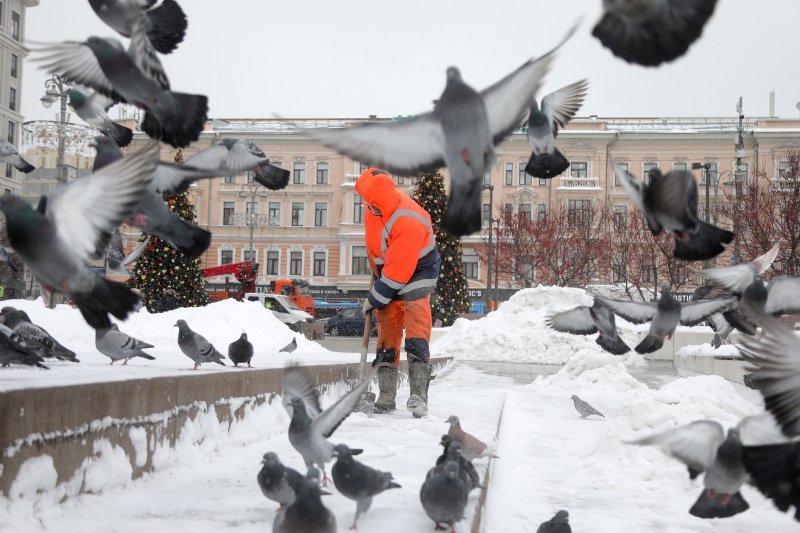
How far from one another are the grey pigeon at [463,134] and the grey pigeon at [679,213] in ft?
0.95

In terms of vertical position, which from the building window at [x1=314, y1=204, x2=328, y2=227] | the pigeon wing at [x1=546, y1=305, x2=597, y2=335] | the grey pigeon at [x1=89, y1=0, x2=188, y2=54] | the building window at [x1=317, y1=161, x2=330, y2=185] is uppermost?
the building window at [x1=317, y1=161, x2=330, y2=185]

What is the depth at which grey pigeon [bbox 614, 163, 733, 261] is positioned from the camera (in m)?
1.31

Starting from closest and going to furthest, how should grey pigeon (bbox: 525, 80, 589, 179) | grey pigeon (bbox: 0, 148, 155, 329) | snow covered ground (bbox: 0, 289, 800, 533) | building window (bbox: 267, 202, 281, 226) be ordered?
1. grey pigeon (bbox: 0, 148, 155, 329)
2. grey pigeon (bbox: 525, 80, 589, 179)
3. snow covered ground (bbox: 0, 289, 800, 533)
4. building window (bbox: 267, 202, 281, 226)

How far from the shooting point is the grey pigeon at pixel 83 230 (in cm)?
130

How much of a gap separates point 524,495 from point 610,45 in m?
4.52

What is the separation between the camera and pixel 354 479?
3057 mm

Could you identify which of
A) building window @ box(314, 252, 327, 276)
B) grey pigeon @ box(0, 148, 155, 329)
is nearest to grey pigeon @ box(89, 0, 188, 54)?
grey pigeon @ box(0, 148, 155, 329)

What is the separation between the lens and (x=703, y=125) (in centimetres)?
289

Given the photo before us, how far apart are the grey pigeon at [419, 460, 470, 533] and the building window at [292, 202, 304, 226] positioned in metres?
56.4

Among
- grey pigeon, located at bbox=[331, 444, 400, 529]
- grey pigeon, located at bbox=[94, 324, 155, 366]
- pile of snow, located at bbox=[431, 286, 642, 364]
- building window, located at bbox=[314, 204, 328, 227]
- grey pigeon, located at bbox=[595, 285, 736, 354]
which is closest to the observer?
grey pigeon, located at bbox=[595, 285, 736, 354]

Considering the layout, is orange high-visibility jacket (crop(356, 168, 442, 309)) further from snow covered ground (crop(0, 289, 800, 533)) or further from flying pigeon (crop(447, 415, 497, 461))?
flying pigeon (crop(447, 415, 497, 461))

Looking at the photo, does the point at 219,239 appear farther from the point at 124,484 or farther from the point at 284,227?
the point at 124,484

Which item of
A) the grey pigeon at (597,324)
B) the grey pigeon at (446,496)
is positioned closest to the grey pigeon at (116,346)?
the grey pigeon at (446,496)

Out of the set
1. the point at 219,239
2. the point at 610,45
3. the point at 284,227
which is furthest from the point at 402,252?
the point at 284,227
